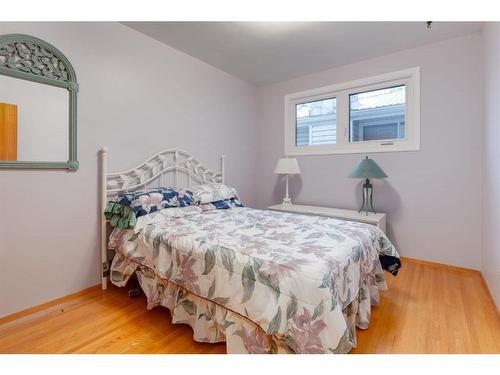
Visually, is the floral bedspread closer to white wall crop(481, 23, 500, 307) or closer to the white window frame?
white wall crop(481, 23, 500, 307)

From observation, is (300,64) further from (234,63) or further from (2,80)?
(2,80)

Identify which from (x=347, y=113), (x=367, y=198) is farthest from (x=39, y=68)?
(x=367, y=198)

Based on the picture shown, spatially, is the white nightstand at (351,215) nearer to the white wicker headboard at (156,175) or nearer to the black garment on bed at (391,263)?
the black garment on bed at (391,263)

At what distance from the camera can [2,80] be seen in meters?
1.59

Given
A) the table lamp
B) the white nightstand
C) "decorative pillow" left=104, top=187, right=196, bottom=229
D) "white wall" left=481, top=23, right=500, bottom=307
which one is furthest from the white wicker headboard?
"white wall" left=481, top=23, right=500, bottom=307

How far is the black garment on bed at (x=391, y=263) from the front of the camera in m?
1.85

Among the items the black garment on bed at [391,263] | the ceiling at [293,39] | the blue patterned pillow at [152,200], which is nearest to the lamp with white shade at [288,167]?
the ceiling at [293,39]

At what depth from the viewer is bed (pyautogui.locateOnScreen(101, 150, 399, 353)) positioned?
3.48 ft

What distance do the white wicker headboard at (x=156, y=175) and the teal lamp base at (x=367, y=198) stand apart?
1.70 meters

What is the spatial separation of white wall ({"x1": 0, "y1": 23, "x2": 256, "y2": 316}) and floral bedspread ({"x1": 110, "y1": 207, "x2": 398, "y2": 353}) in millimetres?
353

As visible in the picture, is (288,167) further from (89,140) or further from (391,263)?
(89,140)

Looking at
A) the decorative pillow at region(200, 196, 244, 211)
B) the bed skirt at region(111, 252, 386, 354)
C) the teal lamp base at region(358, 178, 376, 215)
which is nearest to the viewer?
the bed skirt at region(111, 252, 386, 354)
